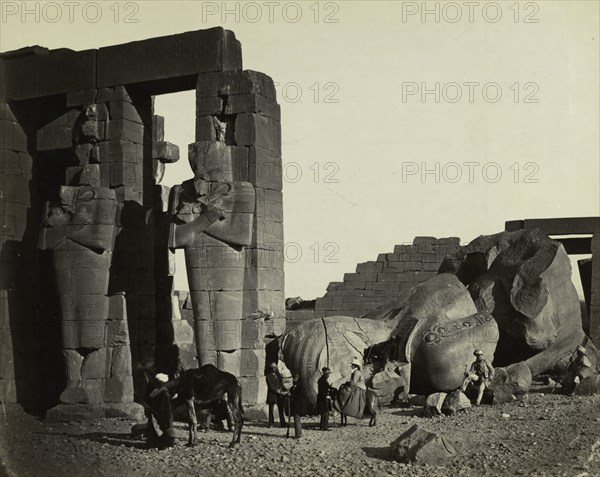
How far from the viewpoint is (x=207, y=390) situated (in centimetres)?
1026

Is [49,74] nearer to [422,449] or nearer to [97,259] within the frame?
[97,259]

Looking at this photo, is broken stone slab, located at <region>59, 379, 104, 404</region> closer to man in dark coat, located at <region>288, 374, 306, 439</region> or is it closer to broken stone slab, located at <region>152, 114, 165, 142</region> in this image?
man in dark coat, located at <region>288, 374, 306, 439</region>

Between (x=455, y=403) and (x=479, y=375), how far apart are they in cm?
85

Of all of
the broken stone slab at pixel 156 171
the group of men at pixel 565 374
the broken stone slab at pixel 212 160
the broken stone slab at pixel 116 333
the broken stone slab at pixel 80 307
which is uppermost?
the broken stone slab at pixel 156 171

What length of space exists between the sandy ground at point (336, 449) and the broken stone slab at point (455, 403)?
15 cm

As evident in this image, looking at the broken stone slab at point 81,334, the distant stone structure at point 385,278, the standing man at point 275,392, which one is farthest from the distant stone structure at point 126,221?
the distant stone structure at point 385,278

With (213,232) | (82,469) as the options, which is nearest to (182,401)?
(82,469)

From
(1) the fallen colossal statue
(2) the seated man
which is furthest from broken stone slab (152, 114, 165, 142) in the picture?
(2) the seated man

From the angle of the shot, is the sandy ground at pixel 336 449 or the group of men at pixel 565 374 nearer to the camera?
the sandy ground at pixel 336 449

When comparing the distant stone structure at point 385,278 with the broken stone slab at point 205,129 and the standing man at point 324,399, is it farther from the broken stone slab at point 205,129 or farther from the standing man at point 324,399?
the standing man at point 324,399

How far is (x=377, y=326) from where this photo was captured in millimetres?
13930

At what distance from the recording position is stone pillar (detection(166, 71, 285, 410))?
1195 cm

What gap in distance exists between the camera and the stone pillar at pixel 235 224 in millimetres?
11953

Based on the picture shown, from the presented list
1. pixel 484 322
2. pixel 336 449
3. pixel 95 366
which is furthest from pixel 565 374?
pixel 95 366
